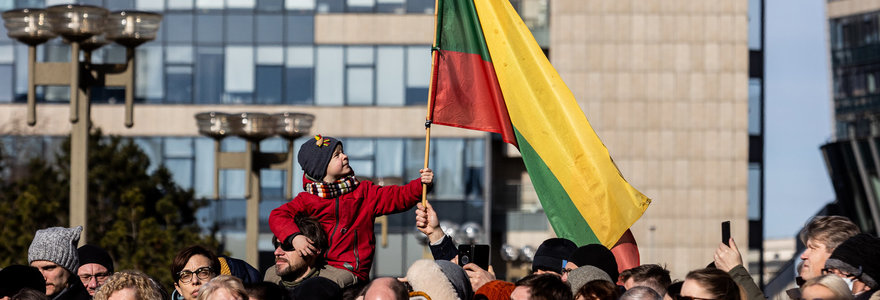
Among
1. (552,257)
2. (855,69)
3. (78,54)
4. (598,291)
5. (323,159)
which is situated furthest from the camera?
(855,69)

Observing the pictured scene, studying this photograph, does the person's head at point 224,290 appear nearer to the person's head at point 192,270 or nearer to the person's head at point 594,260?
the person's head at point 192,270

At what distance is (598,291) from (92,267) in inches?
131

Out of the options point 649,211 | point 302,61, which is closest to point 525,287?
point 302,61

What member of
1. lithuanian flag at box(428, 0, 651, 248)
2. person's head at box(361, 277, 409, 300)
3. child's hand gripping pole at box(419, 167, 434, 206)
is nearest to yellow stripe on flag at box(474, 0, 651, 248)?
lithuanian flag at box(428, 0, 651, 248)

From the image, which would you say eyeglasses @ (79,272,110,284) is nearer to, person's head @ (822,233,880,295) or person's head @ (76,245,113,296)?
person's head @ (76,245,113,296)

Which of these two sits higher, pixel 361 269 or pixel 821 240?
pixel 821 240

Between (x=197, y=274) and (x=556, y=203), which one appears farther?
(x=556, y=203)

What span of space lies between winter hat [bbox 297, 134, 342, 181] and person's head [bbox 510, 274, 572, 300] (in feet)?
5.79

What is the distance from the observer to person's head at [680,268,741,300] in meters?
6.71

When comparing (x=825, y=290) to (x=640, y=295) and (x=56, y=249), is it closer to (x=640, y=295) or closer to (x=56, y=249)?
(x=640, y=295)

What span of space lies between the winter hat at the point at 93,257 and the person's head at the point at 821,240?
404 centimetres

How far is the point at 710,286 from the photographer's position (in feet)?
22.1

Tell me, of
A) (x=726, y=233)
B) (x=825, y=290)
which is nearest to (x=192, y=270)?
(x=726, y=233)

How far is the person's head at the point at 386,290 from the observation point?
6410mm
